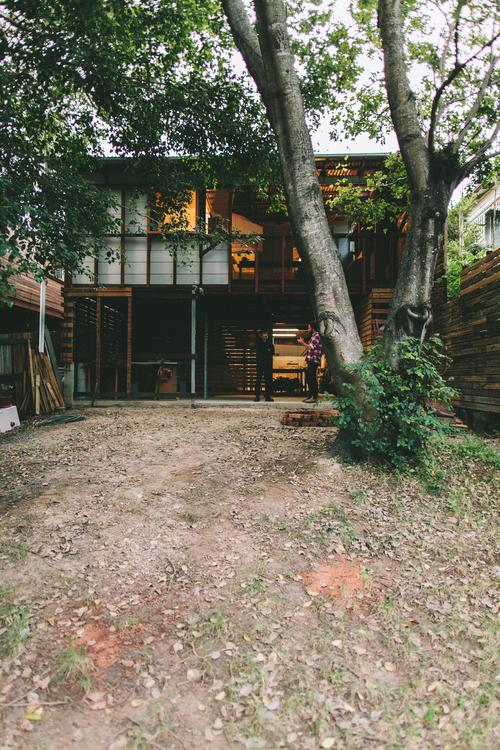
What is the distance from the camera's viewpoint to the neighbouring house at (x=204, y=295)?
11.2 m

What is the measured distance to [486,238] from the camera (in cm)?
1888

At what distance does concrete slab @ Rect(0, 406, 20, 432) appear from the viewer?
817 cm

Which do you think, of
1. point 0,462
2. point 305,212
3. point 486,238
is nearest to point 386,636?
point 305,212

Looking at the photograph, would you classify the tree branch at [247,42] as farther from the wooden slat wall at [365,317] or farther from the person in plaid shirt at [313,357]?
the wooden slat wall at [365,317]

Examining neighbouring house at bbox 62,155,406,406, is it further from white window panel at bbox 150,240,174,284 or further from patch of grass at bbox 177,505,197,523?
patch of grass at bbox 177,505,197,523

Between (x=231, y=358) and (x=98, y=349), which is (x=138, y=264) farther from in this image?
(x=231, y=358)

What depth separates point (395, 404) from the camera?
4578mm

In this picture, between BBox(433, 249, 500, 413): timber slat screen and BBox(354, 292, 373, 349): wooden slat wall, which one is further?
BBox(354, 292, 373, 349): wooden slat wall

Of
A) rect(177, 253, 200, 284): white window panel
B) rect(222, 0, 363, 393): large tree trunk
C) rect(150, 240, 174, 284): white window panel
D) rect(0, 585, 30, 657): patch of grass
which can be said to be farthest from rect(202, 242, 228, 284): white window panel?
rect(0, 585, 30, 657): patch of grass

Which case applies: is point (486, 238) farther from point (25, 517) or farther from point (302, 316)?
point (25, 517)

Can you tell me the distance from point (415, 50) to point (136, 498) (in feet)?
25.7

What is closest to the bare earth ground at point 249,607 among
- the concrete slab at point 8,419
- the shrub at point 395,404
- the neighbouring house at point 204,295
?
the shrub at point 395,404

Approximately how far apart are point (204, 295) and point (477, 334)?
7.10 metres

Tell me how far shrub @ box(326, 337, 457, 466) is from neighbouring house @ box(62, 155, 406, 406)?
20.4 ft
